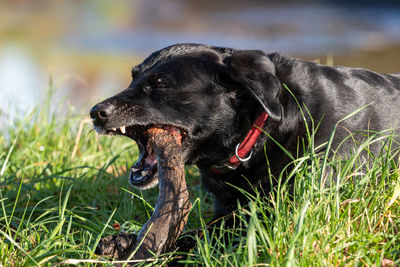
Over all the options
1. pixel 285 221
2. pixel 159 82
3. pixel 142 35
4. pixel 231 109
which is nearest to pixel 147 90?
pixel 159 82

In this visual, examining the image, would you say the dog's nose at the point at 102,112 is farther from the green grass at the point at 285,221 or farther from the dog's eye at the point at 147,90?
the green grass at the point at 285,221

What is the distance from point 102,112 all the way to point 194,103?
48 centimetres

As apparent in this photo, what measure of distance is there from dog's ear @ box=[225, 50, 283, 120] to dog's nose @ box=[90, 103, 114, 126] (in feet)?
2.17

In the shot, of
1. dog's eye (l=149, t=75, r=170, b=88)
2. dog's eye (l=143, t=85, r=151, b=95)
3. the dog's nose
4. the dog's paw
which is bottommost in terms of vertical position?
the dog's paw

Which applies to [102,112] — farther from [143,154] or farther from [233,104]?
[233,104]

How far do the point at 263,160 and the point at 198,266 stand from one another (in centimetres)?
76

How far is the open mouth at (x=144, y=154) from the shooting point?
2.95 m

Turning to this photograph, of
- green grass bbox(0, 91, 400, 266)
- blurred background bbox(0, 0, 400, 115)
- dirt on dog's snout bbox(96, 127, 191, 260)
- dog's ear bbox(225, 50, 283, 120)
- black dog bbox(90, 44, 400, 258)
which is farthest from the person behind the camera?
blurred background bbox(0, 0, 400, 115)

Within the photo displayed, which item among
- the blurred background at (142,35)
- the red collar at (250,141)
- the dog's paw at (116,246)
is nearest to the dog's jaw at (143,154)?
the red collar at (250,141)

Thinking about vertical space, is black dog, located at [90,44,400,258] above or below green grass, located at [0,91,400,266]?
above

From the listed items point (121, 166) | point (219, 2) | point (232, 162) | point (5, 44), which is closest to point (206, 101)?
point (232, 162)

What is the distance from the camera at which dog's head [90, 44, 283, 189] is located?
9.69 feet

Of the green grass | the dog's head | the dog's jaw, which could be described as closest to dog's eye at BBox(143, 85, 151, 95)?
the dog's head

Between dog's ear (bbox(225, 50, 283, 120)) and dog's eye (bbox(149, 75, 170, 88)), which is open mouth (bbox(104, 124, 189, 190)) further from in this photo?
dog's ear (bbox(225, 50, 283, 120))
